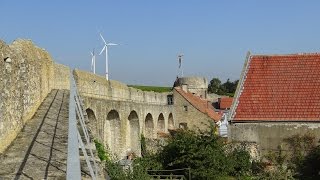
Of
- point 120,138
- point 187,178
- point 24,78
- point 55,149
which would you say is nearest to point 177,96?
point 120,138

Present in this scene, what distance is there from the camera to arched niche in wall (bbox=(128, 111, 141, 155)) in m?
31.8

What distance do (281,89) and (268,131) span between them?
2714mm

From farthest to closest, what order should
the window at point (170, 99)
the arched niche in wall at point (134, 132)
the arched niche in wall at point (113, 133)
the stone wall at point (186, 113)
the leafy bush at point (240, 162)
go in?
the window at point (170, 99) → the stone wall at point (186, 113) → the arched niche in wall at point (134, 132) → the arched niche in wall at point (113, 133) → the leafy bush at point (240, 162)

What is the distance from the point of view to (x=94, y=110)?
22.0 metres

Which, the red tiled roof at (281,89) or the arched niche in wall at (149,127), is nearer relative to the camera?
the red tiled roof at (281,89)

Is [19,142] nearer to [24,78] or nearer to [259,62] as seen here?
[24,78]

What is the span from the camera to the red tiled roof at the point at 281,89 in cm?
2445

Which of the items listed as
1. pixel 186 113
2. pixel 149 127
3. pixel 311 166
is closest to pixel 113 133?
pixel 311 166

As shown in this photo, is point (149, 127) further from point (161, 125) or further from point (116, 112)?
point (116, 112)

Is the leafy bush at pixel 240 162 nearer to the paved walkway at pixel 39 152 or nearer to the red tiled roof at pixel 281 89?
the red tiled roof at pixel 281 89

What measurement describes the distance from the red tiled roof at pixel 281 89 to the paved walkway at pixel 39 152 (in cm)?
1674

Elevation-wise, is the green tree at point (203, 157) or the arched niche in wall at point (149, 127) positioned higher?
the arched niche in wall at point (149, 127)

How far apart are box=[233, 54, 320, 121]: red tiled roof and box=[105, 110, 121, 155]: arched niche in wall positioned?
6697mm

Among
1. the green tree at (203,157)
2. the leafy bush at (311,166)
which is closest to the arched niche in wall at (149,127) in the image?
the green tree at (203,157)
